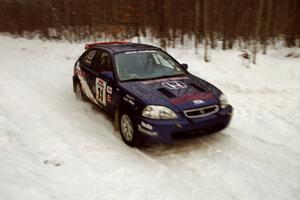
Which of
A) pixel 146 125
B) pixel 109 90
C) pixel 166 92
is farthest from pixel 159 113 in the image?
pixel 109 90

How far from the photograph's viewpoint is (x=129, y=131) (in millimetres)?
5473

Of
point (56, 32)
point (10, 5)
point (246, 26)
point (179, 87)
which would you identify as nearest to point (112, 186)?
A: point (179, 87)

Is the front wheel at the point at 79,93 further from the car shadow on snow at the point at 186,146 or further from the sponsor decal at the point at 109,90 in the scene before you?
the car shadow on snow at the point at 186,146

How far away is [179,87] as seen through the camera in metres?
5.62

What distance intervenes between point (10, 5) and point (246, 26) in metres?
15.6

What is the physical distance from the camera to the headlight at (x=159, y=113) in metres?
4.98

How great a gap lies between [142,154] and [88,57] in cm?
301

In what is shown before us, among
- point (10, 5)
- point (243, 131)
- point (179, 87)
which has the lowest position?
point (243, 131)

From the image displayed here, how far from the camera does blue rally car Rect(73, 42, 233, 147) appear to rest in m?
4.99

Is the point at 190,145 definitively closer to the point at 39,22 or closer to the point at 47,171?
the point at 47,171

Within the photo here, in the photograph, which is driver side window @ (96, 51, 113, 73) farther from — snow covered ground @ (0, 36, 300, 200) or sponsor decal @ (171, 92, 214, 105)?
sponsor decal @ (171, 92, 214, 105)

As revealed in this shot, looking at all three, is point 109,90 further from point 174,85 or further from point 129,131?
point 174,85

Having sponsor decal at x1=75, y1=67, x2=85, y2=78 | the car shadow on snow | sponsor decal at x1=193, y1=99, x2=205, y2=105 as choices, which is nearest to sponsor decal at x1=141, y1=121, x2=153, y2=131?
the car shadow on snow

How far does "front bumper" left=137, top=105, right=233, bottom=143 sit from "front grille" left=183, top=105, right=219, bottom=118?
0.20ft
